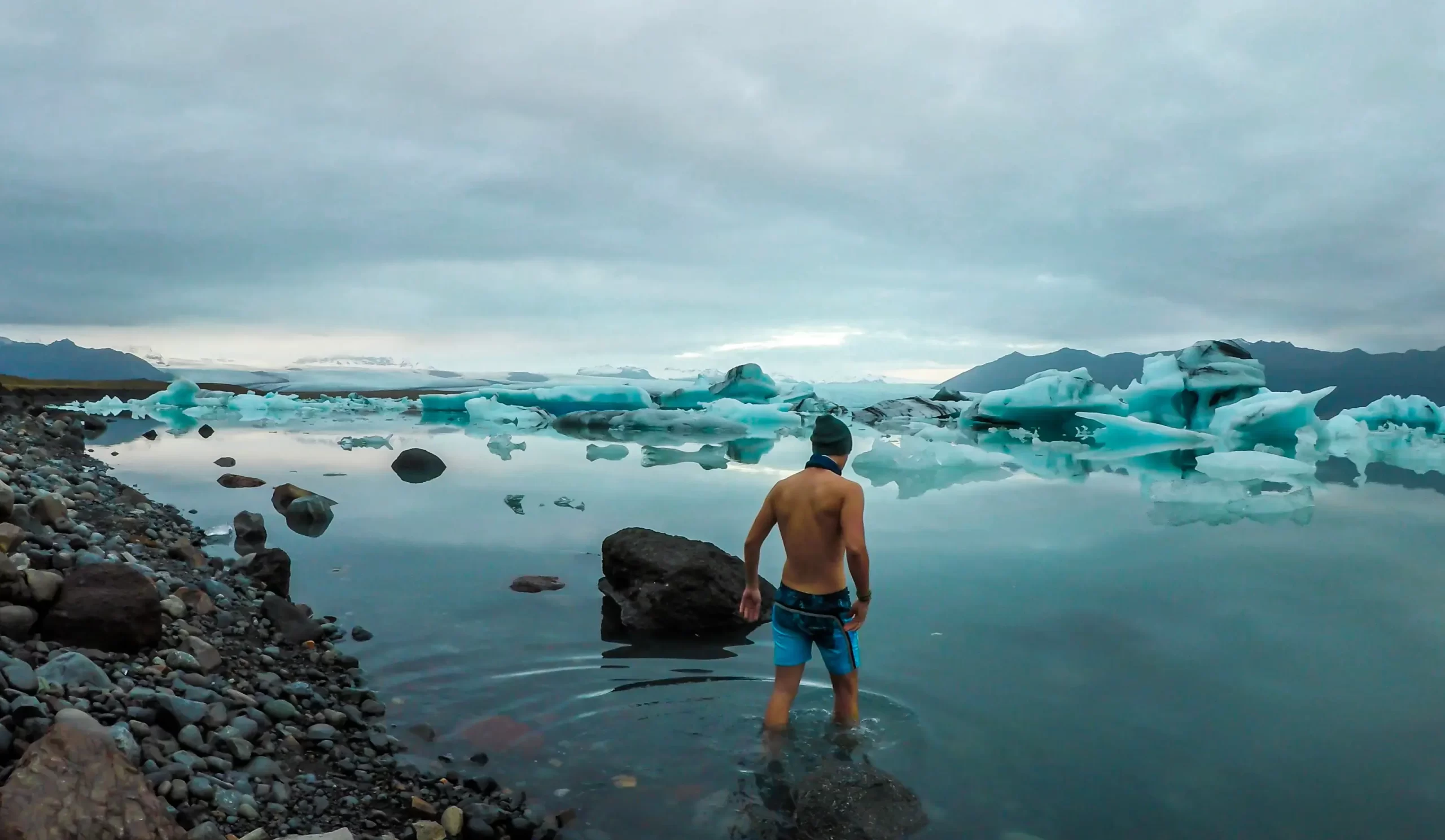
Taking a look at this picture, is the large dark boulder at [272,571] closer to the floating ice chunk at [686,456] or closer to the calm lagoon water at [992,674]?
the calm lagoon water at [992,674]

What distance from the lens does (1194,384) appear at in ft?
93.9

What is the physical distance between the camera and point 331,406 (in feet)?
151

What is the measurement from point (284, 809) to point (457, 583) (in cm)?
382

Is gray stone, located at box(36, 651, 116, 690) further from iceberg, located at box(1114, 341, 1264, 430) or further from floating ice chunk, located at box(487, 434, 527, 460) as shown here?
iceberg, located at box(1114, 341, 1264, 430)

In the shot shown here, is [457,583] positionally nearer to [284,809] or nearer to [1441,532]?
[284,809]

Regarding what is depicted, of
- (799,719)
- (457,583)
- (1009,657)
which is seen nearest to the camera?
(799,719)

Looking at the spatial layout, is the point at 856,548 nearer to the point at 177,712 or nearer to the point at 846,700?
the point at 846,700

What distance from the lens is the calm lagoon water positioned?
3.60m

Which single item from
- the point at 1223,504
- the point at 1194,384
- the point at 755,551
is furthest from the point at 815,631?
the point at 1194,384

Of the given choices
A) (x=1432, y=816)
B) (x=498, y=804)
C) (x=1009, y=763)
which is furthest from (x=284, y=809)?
(x=1432, y=816)

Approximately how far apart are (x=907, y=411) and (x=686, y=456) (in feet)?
77.2

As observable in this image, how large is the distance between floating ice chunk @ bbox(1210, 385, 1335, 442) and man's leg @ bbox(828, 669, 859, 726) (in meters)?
24.9

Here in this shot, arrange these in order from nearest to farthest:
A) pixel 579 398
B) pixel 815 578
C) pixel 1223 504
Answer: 1. pixel 815 578
2. pixel 1223 504
3. pixel 579 398

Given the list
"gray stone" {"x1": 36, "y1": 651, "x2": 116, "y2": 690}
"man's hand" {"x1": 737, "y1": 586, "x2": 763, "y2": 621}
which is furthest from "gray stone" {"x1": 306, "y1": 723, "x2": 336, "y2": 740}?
"man's hand" {"x1": 737, "y1": 586, "x2": 763, "y2": 621}
